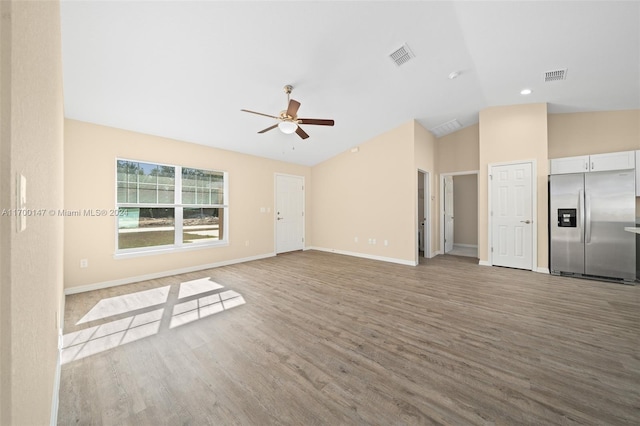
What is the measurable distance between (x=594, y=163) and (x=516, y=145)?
48.8 inches

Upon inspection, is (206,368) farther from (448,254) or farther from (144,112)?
(448,254)

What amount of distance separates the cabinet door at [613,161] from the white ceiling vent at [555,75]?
1757mm

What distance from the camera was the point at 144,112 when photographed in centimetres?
340

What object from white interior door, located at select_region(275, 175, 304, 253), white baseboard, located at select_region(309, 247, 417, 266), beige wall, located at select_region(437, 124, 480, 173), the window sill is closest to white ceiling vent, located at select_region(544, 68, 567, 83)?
beige wall, located at select_region(437, 124, 480, 173)

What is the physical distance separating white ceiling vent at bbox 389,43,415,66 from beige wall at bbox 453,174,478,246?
5335mm

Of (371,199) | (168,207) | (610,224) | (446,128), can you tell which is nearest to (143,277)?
(168,207)

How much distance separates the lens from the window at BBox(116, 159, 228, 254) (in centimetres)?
386

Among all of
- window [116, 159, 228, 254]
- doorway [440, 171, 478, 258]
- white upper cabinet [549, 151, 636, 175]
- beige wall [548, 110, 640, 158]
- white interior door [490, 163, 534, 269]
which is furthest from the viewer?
doorway [440, 171, 478, 258]

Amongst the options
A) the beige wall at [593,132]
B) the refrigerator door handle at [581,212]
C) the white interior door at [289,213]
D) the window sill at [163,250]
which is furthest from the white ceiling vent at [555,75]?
the window sill at [163,250]

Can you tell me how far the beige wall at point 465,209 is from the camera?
7137mm

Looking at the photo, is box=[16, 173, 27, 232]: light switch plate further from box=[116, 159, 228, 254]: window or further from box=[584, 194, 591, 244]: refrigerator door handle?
box=[584, 194, 591, 244]: refrigerator door handle

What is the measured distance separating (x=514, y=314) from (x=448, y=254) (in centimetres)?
378

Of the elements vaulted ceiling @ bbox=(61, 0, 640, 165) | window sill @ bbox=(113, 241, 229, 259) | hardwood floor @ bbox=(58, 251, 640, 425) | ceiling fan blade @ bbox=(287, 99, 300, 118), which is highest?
vaulted ceiling @ bbox=(61, 0, 640, 165)

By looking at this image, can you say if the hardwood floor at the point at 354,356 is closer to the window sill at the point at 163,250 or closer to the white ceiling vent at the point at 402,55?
the window sill at the point at 163,250
